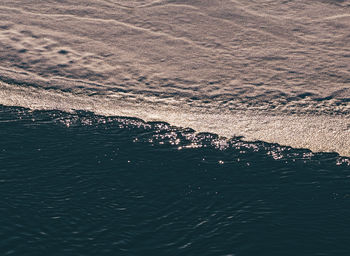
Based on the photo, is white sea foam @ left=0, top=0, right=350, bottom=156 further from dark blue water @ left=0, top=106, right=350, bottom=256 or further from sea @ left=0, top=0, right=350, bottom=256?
dark blue water @ left=0, top=106, right=350, bottom=256

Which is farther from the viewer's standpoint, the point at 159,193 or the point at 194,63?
the point at 194,63

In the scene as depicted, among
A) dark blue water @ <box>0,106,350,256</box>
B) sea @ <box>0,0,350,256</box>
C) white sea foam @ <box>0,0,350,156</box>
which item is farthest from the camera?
white sea foam @ <box>0,0,350,156</box>

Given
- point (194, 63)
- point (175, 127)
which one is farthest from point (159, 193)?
point (194, 63)

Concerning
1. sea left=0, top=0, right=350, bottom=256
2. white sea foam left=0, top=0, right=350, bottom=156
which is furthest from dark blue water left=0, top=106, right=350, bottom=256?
white sea foam left=0, top=0, right=350, bottom=156

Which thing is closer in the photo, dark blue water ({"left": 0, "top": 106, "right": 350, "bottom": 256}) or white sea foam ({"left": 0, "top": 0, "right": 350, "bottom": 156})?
dark blue water ({"left": 0, "top": 106, "right": 350, "bottom": 256})

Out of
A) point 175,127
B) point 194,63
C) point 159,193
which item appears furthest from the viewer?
point 194,63

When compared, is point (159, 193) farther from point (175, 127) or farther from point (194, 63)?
point (194, 63)
